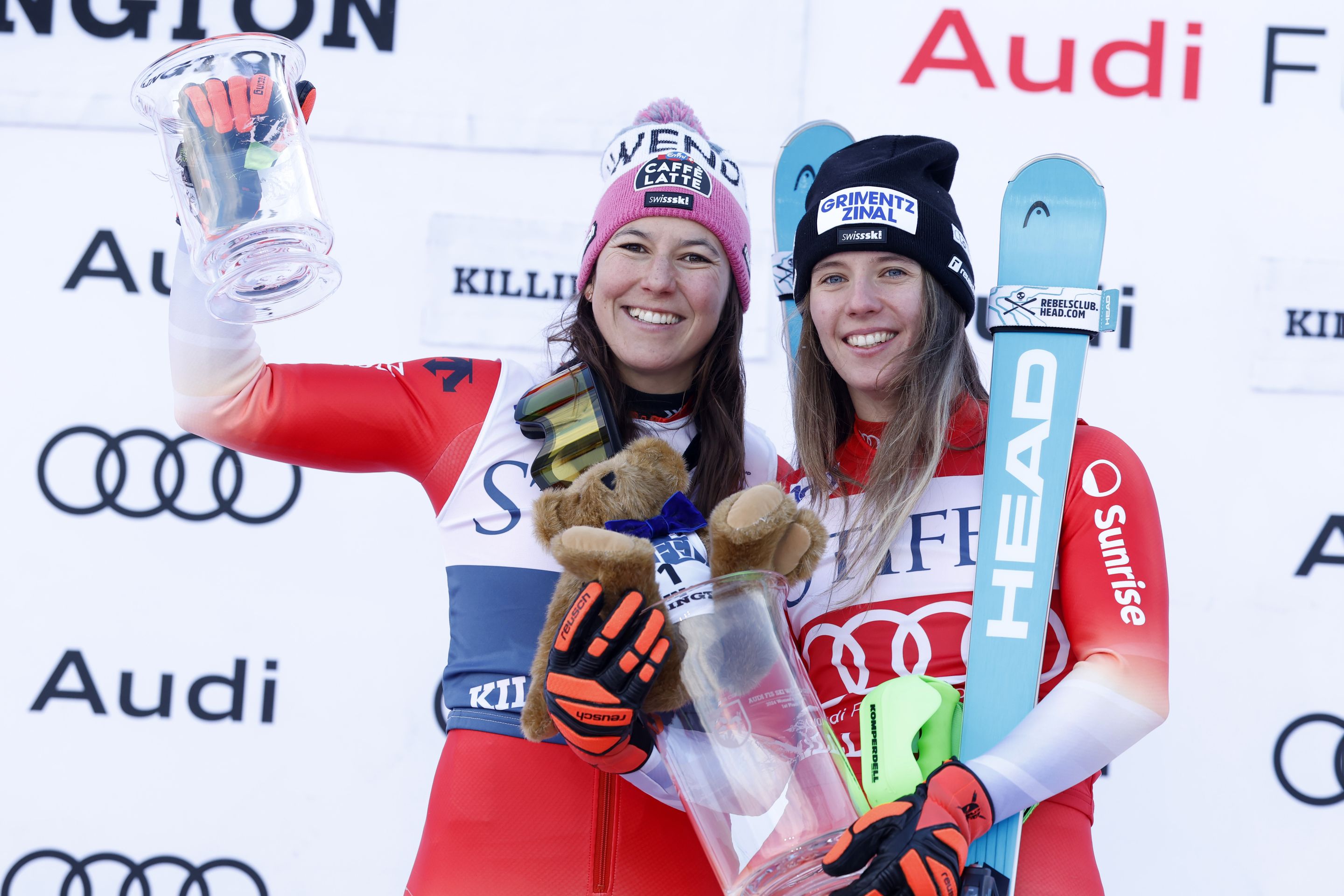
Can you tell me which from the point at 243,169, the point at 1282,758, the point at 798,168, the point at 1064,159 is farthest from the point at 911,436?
the point at 1282,758

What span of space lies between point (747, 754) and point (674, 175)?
88cm

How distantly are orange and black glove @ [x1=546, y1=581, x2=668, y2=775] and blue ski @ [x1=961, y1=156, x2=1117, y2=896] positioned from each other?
1.59 ft

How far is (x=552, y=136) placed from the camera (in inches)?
99.2

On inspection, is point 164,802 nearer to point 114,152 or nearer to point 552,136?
point 114,152

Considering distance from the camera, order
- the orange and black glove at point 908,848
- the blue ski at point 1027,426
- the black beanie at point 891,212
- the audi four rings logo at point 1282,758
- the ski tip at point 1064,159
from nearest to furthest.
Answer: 1. the orange and black glove at point 908,848
2. the blue ski at point 1027,426
3. the black beanie at point 891,212
4. the ski tip at point 1064,159
5. the audi four rings logo at point 1282,758

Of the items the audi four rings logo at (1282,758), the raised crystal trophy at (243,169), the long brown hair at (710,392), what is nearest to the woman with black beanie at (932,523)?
the long brown hair at (710,392)

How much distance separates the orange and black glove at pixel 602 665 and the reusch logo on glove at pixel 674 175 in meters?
0.73

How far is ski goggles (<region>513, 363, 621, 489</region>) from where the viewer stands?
1.41 m

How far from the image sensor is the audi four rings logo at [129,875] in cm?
251

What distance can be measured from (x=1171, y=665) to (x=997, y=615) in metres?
1.35

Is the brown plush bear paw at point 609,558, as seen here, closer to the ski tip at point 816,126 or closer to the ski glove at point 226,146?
the ski glove at point 226,146

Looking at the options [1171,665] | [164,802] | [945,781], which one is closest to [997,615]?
[945,781]

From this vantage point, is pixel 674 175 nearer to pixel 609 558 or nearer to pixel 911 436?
pixel 911 436

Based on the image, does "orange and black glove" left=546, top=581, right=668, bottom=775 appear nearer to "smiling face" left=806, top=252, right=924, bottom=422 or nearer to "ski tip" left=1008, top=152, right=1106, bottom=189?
"smiling face" left=806, top=252, right=924, bottom=422
